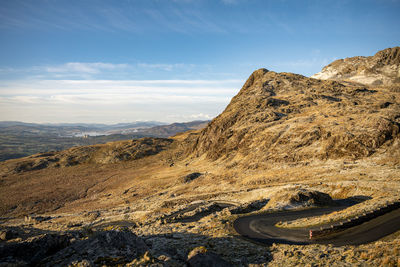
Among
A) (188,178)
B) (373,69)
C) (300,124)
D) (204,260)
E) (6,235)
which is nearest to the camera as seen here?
(204,260)

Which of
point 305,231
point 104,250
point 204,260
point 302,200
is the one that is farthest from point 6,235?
point 302,200

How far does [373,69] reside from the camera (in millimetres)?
116938

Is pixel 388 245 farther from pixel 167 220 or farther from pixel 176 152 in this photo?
pixel 176 152

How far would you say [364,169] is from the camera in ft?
131

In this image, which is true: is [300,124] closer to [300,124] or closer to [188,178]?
[300,124]

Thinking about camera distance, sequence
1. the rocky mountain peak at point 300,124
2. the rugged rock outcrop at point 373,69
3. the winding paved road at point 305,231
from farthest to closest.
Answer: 1. the rugged rock outcrop at point 373,69
2. the rocky mountain peak at point 300,124
3. the winding paved road at point 305,231

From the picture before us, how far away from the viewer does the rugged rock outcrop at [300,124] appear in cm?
4791

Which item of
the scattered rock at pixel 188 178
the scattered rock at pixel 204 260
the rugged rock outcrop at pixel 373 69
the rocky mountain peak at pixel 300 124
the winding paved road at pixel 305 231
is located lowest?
the scattered rock at pixel 188 178

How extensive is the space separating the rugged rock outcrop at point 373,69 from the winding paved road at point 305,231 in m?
116

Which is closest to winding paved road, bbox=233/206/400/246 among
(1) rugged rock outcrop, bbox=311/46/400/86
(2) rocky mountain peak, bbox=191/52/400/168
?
(2) rocky mountain peak, bbox=191/52/400/168

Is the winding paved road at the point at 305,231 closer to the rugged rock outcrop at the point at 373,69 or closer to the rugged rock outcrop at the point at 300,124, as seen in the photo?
the rugged rock outcrop at the point at 300,124

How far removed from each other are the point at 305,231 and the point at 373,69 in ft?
446

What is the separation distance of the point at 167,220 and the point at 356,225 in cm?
2241

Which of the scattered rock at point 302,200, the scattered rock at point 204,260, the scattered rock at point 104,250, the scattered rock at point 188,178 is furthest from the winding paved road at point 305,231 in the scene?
the scattered rock at point 188,178
